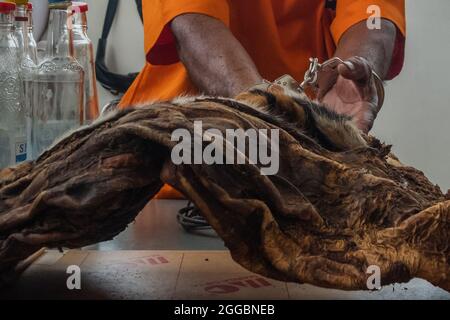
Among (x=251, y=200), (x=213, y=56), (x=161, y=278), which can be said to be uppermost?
(x=213, y=56)

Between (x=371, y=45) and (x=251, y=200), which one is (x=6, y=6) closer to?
(x=251, y=200)

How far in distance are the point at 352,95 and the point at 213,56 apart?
0.21 meters

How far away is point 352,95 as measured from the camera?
2.42 ft

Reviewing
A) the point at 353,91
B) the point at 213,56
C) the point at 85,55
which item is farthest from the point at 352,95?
the point at 85,55

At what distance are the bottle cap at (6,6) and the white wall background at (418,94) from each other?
3.84 ft

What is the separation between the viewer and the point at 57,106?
36.3 inches

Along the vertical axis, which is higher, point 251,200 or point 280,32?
point 280,32

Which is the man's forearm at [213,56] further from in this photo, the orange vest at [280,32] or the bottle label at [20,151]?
the bottle label at [20,151]

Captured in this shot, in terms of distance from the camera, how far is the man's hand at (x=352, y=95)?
0.72 metres

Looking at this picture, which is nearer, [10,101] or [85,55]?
[10,101]

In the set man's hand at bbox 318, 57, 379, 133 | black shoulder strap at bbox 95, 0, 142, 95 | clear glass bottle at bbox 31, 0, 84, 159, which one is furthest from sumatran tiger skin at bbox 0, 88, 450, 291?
black shoulder strap at bbox 95, 0, 142, 95

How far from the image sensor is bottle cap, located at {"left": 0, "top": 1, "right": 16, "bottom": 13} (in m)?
0.69

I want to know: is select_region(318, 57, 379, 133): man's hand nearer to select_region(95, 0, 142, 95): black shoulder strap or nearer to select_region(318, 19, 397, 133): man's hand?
select_region(318, 19, 397, 133): man's hand

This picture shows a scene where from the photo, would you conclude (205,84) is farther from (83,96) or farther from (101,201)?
(101,201)
